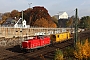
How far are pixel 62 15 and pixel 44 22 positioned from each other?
86252 millimetres

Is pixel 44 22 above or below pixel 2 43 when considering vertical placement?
above

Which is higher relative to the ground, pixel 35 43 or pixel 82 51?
pixel 35 43

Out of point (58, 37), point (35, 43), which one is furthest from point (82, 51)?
point (58, 37)

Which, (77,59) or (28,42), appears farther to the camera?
(28,42)

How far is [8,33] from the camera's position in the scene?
182 ft

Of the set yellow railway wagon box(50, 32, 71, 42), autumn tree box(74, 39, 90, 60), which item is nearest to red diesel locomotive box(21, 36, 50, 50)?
yellow railway wagon box(50, 32, 71, 42)

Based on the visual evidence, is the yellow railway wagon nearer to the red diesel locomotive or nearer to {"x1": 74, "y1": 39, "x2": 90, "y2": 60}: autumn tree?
the red diesel locomotive

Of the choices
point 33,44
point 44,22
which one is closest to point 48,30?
point 44,22

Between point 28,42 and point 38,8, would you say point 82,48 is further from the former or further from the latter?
point 38,8

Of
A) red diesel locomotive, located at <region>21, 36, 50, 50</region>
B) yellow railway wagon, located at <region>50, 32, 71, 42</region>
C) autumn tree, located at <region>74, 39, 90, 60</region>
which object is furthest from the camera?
yellow railway wagon, located at <region>50, 32, 71, 42</region>

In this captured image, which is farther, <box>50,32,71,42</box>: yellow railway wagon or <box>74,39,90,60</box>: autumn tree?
<box>50,32,71,42</box>: yellow railway wagon

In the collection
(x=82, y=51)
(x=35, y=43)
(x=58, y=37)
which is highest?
(x=58, y=37)

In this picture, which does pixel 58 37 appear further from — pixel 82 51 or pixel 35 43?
pixel 82 51

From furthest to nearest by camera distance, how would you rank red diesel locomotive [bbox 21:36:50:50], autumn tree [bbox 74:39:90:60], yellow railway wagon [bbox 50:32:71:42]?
1. yellow railway wagon [bbox 50:32:71:42]
2. red diesel locomotive [bbox 21:36:50:50]
3. autumn tree [bbox 74:39:90:60]
